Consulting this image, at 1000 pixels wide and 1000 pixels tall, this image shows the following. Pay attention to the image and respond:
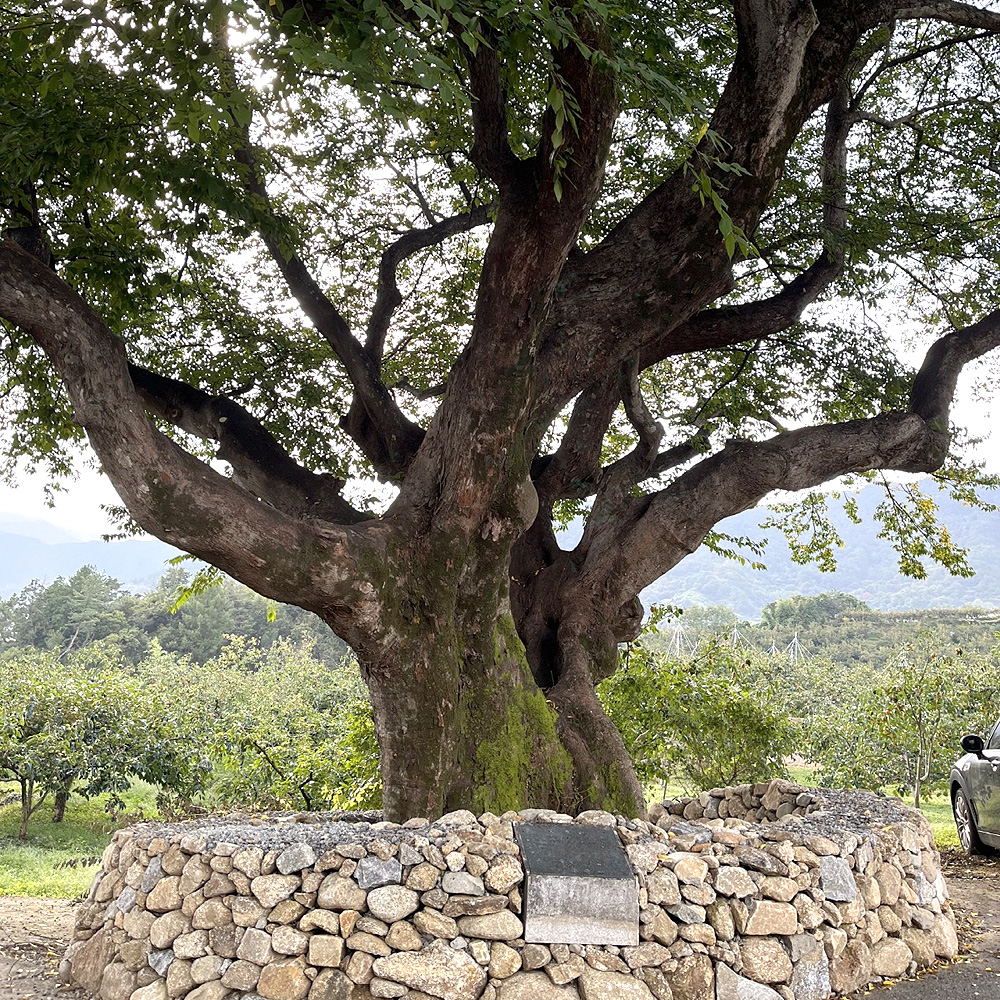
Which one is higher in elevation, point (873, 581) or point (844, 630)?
point (873, 581)

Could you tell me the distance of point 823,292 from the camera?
7836mm

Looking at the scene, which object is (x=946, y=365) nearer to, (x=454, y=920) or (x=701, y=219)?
(x=701, y=219)

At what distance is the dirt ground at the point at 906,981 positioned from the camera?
4.47 meters

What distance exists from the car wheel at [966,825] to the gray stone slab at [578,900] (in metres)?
5.32

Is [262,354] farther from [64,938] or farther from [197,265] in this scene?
[64,938]

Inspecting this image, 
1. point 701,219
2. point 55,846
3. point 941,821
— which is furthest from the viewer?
point 941,821

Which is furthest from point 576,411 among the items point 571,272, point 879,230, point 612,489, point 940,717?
point 940,717

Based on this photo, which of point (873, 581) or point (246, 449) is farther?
point (873, 581)

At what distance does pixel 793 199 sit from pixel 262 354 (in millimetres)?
5457

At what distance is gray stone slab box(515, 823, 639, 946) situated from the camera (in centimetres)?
403

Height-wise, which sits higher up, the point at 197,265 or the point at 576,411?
the point at 197,265

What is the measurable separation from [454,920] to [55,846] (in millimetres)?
11829

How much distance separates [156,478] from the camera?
4.53 meters

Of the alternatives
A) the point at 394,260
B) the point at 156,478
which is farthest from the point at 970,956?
the point at 394,260
